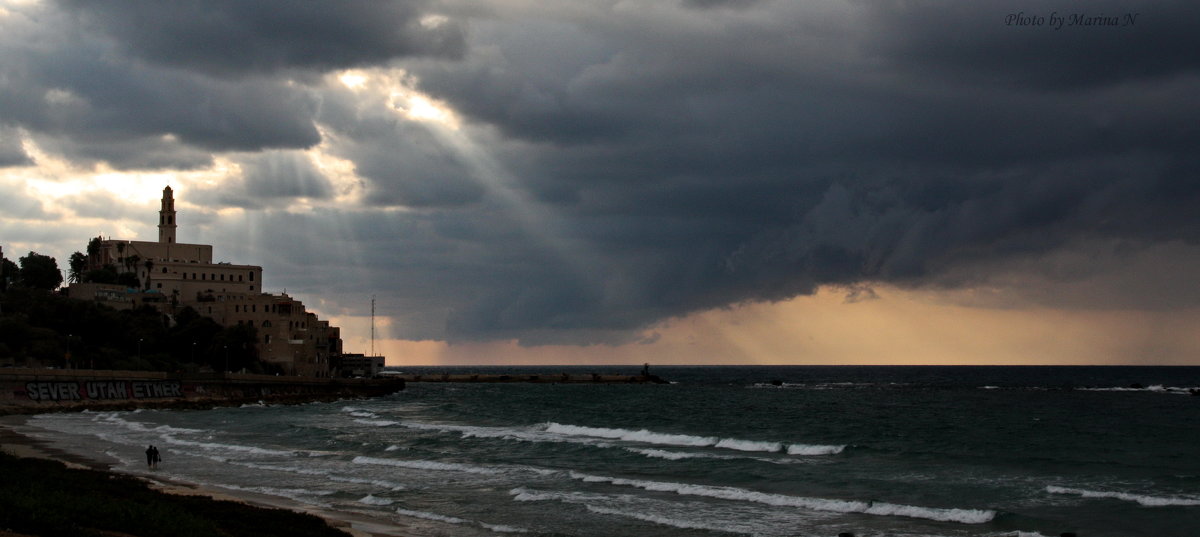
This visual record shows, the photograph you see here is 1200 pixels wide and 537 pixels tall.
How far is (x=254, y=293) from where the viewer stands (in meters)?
168

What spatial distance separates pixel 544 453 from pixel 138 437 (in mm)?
27890

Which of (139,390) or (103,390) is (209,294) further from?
(103,390)

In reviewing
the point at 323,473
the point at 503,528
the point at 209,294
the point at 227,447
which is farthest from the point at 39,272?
the point at 503,528

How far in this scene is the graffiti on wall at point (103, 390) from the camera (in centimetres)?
9612

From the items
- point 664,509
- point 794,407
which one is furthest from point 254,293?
point 664,509

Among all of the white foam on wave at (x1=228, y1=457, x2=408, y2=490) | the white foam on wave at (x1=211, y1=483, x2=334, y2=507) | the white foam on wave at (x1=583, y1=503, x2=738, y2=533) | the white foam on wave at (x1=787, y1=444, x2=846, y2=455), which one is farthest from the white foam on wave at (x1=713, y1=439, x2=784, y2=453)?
the white foam on wave at (x1=211, y1=483, x2=334, y2=507)

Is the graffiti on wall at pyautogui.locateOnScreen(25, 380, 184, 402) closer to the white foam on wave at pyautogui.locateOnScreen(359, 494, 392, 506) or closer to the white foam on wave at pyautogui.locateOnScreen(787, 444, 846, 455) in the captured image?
the white foam on wave at pyautogui.locateOnScreen(359, 494, 392, 506)

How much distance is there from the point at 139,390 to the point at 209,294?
53437 millimetres

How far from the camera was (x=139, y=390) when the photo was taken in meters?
109

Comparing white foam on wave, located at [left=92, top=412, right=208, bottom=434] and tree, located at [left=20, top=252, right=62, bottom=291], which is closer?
white foam on wave, located at [left=92, top=412, right=208, bottom=434]

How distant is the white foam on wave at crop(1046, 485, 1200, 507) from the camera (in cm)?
3956

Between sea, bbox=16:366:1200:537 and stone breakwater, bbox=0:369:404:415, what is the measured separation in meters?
6.20

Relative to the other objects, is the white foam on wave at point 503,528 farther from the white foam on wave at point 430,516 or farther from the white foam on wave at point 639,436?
the white foam on wave at point 639,436

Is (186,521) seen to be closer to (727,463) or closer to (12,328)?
(727,463)
